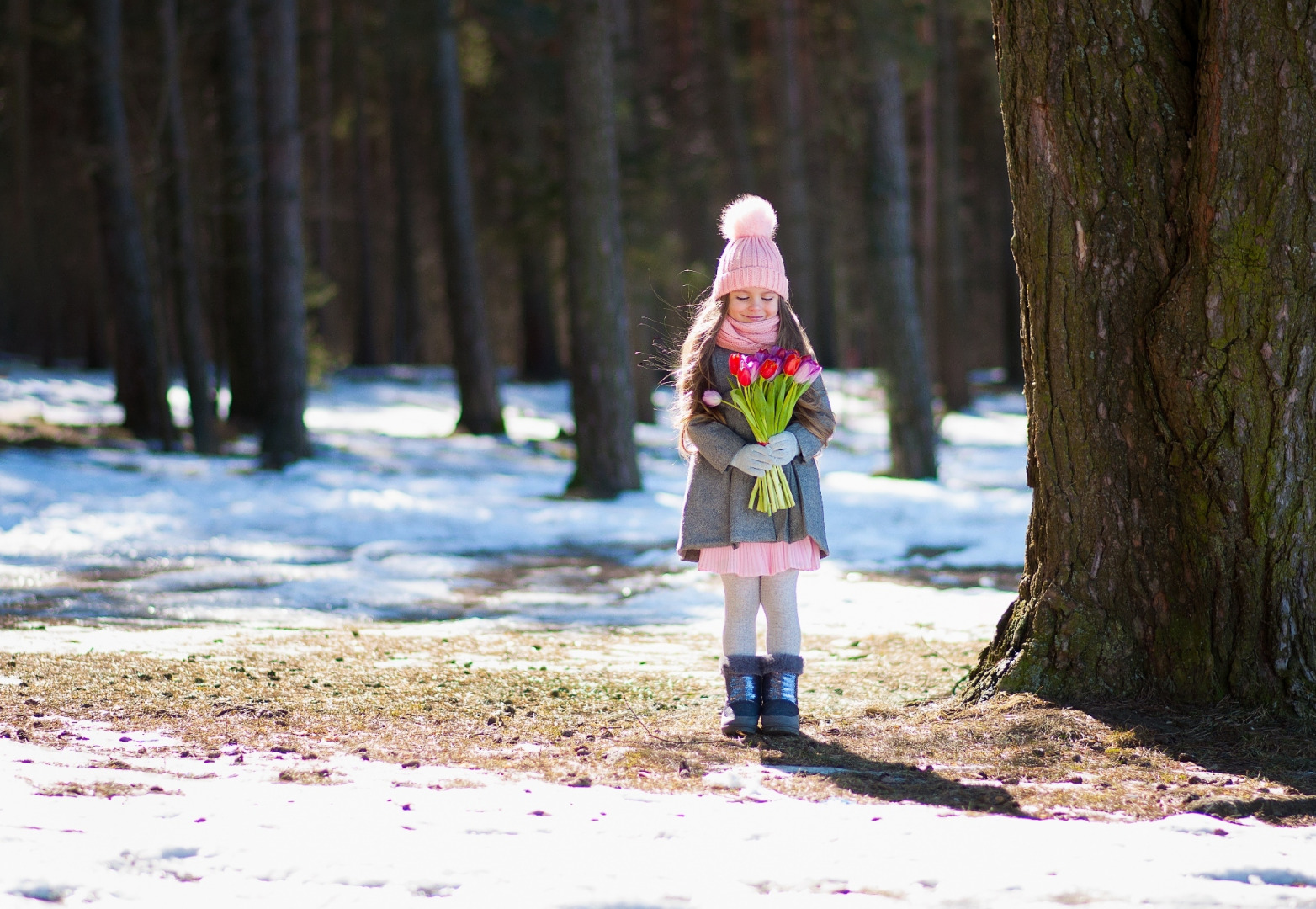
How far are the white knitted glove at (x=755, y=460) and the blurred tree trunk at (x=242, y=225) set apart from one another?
11344 millimetres

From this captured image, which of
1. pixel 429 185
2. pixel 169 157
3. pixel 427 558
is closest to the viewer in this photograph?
pixel 427 558

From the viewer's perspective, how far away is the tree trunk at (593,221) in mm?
11852

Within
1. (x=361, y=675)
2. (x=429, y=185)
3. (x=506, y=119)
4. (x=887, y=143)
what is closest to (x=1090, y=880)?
(x=361, y=675)

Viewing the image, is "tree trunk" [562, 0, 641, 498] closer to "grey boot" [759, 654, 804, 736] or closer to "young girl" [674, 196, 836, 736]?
"young girl" [674, 196, 836, 736]

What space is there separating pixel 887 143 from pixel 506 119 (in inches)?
411

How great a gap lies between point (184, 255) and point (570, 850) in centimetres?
1376

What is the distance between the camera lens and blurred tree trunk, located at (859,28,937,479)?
46.9 feet

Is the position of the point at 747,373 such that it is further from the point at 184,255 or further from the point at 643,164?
the point at 643,164

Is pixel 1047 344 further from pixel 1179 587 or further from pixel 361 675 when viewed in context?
pixel 361 675

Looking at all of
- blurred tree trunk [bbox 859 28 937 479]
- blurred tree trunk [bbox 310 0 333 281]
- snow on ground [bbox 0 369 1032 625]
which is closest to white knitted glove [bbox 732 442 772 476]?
snow on ground [bbox 0 369 1032 625]

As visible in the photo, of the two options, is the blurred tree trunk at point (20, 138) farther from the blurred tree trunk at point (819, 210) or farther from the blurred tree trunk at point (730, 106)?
the blurred tree trunk at point (819, 210)

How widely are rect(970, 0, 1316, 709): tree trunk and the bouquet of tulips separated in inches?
32.2

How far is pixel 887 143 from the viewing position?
→ 47.0 feet

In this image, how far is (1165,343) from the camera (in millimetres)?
4180
